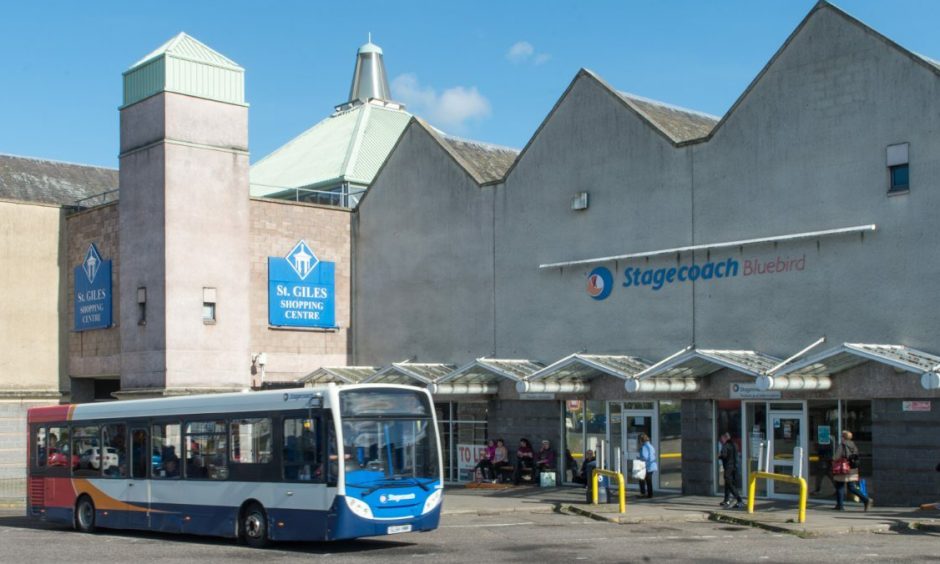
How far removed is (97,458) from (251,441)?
4.94m

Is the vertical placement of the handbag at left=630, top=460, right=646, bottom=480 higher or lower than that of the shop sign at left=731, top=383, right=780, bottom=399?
lower

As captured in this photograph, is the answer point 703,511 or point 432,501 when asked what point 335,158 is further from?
point 432,501

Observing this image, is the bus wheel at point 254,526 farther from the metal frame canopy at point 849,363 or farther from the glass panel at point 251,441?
the metal frame canopy at point 849,363

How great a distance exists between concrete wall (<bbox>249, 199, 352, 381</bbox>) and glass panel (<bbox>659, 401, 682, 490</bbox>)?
1217 cm

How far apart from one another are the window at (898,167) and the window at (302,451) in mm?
12944

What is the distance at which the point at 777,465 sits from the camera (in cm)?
2567

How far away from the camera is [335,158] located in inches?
1690

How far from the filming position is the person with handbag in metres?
22.8

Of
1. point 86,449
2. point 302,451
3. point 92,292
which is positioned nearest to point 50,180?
point 92,292

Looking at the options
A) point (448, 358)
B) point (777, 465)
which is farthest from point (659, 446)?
point (448, 358)

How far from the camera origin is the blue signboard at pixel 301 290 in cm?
3528

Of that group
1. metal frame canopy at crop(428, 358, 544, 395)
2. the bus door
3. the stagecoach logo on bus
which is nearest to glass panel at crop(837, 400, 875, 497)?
the stagecoach logo on bus

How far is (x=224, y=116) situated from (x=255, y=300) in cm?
534

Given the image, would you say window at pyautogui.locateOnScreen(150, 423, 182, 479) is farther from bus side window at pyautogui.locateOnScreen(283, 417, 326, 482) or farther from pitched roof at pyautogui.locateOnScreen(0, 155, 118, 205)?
pitched roof at pyautogui.locateOnScreen(0, 155, 118, 205)
